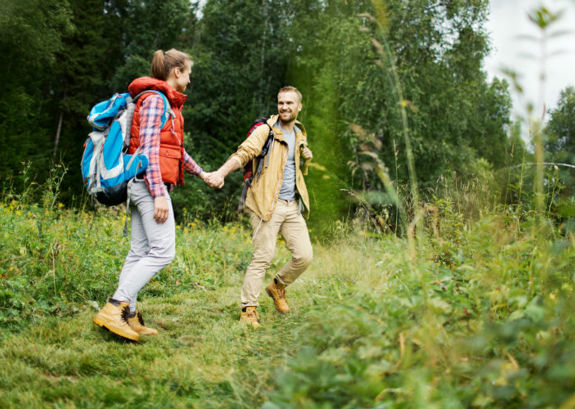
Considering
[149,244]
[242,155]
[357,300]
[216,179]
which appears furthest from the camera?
[242,155]

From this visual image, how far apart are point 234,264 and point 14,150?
1629cm

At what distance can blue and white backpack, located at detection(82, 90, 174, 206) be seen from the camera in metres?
3.26

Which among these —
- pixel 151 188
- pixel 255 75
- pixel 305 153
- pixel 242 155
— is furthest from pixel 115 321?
pixel 255 75

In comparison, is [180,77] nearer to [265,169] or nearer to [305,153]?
[265,169]

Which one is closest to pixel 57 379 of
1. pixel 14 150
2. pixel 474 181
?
pixel 474 181

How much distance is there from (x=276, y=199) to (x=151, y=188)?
1245 millimetres

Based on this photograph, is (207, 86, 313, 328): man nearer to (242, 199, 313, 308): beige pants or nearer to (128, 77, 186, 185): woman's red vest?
(242, 199, 313, 308): beige pants

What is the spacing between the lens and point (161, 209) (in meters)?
3.27

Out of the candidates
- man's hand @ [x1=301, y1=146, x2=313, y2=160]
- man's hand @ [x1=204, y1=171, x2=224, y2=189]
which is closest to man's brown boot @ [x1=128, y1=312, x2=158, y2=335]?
man's hand @ [x1=204, y1=171, x2=224, y2=189]

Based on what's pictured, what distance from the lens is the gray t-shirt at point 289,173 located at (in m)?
4.32

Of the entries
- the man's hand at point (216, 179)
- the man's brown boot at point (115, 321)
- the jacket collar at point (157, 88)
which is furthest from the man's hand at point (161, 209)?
the jacket collar at point (157, 88)

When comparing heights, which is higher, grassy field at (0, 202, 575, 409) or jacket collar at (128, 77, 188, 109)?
jacket collar at (128, 77, 188, 109)

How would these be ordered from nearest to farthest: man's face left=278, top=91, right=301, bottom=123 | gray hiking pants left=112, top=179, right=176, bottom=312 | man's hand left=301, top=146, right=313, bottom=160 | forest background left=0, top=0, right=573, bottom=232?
gray hiking pants left=112, top=179, right=176, bottom=312 → man's face left=278, top=91, right=301, bottom=123 → man's hand left=301, top=146, right=313, bottom=160 → forest background left=0, top=0, right=573, bottom=232

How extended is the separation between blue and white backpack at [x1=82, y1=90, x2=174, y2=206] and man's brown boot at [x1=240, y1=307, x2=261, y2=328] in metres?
1.44
